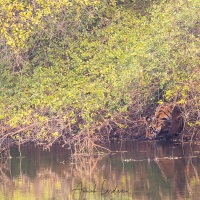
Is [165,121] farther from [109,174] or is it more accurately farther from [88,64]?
[109,174]

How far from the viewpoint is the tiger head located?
61.9ft

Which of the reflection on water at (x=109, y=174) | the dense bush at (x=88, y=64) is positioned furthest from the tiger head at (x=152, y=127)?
the dense bush at (x=88, y=64)

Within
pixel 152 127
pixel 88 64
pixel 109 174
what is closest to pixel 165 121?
pixel 152 127

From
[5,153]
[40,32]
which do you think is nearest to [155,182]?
[5,153]

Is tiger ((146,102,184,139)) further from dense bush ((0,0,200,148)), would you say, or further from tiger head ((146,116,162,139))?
dense bush ((0,0,200,148))

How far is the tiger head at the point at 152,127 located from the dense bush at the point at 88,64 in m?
0.39

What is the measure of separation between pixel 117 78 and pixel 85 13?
9.68 feet

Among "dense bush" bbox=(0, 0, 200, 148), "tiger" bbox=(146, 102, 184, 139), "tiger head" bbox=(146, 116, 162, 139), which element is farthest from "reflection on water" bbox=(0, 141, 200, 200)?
"dense bush" bbox=(0, 0, 200, 148)

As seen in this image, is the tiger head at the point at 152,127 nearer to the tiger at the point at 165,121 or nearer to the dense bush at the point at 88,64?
the tiger at the point at 165,121

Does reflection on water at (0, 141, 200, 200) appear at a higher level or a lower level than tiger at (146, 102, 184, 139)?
lower

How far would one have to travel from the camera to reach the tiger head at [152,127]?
1888cm

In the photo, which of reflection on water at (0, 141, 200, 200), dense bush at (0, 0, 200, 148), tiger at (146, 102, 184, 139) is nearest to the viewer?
reflection on water at (0, 141, 200, 200)

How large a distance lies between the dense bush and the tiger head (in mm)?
389

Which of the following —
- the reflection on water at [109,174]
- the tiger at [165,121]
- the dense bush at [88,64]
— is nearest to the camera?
the reflection on water at [109,174]
